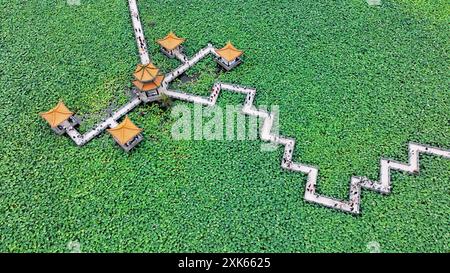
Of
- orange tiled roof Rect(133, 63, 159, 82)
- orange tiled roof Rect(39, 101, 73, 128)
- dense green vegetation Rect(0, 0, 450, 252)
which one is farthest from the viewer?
orange tiled roof Rect(133, 63, 159, 82)

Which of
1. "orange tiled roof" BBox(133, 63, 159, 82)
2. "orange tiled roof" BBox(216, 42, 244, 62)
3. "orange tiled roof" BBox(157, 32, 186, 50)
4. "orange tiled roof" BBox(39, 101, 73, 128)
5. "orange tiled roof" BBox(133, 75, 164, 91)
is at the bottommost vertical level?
"orange tiled roof" BBox(39, 101, 73, 128)

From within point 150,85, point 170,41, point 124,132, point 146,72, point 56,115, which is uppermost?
point 170,41

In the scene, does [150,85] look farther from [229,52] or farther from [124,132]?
[229,52]

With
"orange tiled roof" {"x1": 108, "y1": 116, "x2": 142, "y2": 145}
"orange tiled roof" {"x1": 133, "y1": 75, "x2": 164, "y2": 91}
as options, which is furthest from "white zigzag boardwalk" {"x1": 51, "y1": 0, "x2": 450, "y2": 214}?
"orange tiled roof" {"x1": 108, "y1": 116, "x2": 142, "y2": 145}

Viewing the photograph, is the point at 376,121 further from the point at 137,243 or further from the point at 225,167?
the point at 137,243

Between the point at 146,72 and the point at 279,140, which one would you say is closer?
the point at 279,140

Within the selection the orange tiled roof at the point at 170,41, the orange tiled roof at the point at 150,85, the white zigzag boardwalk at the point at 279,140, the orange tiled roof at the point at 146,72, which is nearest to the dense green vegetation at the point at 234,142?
the white zigzag boardwalk at the point at 279,140

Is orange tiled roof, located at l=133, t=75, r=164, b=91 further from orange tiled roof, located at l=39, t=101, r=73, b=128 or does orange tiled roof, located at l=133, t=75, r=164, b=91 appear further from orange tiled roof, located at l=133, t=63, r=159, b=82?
orange tiled roof, located at l=39, t=101, r=73, b=128

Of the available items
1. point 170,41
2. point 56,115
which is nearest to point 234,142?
point 170,41
